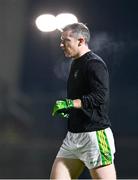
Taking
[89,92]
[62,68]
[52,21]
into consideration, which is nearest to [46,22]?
[52,21]

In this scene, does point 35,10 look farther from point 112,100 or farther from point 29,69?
point 112,100

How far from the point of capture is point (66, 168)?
2152 mm

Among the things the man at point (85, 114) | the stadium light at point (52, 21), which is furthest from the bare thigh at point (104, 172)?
the stadium light at point (52, 21)

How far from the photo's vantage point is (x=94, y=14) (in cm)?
302

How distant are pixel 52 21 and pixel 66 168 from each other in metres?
1.20

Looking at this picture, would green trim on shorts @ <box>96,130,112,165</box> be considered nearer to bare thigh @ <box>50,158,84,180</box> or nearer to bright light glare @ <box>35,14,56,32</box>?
bare thigh @ <box>50,158,84,180</box>

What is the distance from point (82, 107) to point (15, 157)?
1224 millimetres

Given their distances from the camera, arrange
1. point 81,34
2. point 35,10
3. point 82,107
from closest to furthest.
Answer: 1. point 82,107
2. point 81,34
3. point 35,10

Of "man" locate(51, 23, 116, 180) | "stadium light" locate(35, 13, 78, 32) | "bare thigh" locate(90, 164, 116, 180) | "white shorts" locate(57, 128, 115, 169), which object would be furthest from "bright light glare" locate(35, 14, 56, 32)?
"bare thigh" locate(90, 164, 116, 180)

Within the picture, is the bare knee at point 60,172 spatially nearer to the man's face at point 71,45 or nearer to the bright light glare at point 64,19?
the man's face at point 71,45

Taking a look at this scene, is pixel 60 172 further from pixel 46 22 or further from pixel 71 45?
pixel 46 22

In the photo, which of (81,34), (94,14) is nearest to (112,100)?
(94,14)

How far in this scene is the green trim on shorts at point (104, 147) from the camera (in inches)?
81.2

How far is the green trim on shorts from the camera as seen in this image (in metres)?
2.06
